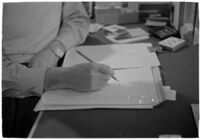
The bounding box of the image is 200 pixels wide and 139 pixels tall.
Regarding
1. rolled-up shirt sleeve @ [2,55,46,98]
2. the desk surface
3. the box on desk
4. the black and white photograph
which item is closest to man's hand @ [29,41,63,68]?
the black and white photograph

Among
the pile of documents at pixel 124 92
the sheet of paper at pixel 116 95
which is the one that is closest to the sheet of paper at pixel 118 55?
the pile of documents at pixel 124 92

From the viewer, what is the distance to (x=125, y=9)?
1.50m

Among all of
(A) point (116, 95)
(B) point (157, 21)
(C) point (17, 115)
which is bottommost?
(C) point (17, 115)

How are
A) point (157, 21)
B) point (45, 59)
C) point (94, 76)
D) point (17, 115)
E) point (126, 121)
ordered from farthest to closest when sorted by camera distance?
point (157, 21) → point (45, 59) → point (17, 115) → point (94, 76) → point (126, 121)

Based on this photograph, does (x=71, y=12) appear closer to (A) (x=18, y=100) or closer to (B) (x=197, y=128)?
(A) (x=18, y=100)

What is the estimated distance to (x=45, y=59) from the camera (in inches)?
40.4

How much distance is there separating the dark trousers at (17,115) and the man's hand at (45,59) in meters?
0.15

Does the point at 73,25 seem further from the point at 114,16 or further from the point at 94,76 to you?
the point at 94,76

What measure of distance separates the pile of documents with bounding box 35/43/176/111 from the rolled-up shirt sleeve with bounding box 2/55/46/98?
0.05 meters

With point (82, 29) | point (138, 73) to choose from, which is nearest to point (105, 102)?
point (138, 73)

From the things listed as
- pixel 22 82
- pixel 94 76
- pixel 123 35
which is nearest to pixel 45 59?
pixel 22 82

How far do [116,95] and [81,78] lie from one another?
0.12 m

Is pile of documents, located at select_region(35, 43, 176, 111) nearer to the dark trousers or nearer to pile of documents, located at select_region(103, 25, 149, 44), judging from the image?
the dark trousers

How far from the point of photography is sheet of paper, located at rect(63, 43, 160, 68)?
979 mm
